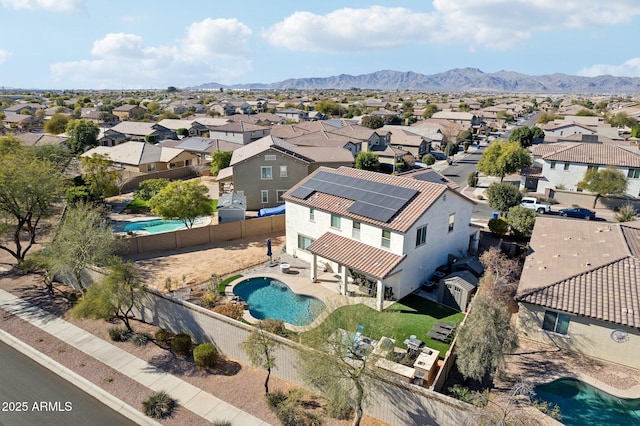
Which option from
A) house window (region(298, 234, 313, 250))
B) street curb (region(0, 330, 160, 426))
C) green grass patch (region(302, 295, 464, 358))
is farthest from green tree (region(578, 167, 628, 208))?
street curb (region(0, 330, 160, 426))

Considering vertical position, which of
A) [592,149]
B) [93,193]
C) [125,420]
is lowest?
[125,420]

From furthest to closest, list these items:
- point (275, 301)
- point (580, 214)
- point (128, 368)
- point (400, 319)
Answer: point (580, 214), point (275, 301), point (400, 319), point (128, 368)

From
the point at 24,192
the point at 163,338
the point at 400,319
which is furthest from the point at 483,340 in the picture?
the point at 24,192

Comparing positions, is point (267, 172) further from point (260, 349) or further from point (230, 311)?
point (260, 349)

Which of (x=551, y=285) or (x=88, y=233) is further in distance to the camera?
(x=88, y=233)

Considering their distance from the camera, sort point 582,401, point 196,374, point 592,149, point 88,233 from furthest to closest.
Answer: point 592,149, point 88,233, point 196,374, point 582,401

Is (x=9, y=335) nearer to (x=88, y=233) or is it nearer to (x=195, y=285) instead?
(x=88, y=233)

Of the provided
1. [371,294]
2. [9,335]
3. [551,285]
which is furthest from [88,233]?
[551,285]
